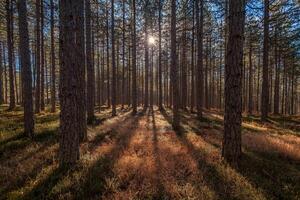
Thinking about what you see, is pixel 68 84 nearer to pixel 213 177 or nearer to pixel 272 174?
pixel 213 177

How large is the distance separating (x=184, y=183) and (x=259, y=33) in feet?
65.6

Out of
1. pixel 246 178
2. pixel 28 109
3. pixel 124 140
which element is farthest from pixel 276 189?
pixel 28 109

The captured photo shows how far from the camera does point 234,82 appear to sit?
6.89 metres

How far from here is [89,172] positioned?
5.80 m

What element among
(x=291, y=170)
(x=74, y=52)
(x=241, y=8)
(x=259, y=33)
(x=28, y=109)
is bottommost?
(x=291, y=170)

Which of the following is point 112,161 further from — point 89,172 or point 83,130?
point 83,130

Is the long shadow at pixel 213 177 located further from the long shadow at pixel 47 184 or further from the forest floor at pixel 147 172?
the long shadow at pixel 47 184

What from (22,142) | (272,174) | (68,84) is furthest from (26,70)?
(272,174)

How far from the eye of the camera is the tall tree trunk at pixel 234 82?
6879 millimetres

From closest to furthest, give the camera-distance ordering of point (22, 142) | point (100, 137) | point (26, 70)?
1. point (22, 142)
2. point (26, 70)
3. point (100, 137)

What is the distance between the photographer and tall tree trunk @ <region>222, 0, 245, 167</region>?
6.88 meters

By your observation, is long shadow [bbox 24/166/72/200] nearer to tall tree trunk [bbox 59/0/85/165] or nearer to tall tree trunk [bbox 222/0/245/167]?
tall tree trunk [bbox 59/0/85/165]

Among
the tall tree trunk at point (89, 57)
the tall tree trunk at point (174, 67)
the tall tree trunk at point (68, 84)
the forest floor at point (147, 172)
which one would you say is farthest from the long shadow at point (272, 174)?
the tall tree trunk at point (89, 57)

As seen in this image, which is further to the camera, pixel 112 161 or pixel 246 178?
pixel 112 161
